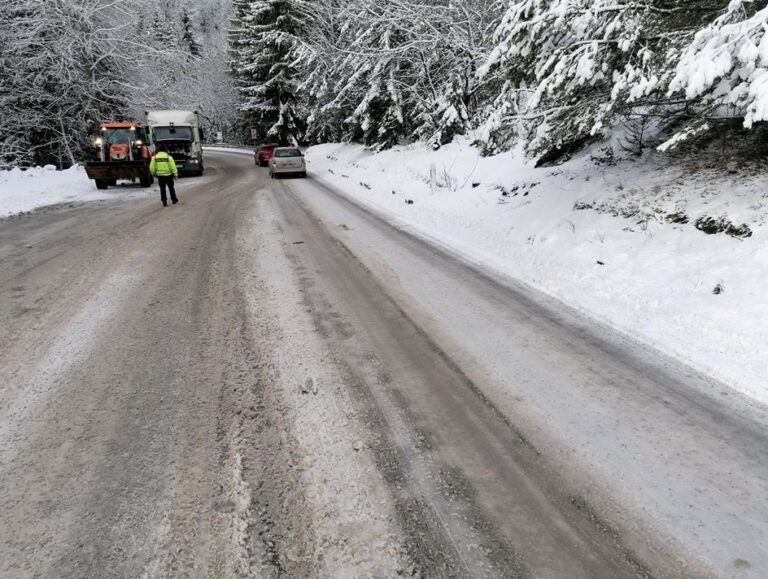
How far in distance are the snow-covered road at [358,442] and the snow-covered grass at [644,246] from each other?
539mm

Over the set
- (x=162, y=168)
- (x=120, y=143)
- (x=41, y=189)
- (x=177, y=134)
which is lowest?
(x=41, y=189)

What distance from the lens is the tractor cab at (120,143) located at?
61.2 feet

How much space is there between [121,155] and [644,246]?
779 inches

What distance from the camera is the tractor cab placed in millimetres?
18656

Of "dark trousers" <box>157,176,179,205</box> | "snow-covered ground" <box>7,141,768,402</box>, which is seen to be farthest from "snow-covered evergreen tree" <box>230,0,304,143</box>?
"snow-covered ground" <box>7,141,768,402</box>

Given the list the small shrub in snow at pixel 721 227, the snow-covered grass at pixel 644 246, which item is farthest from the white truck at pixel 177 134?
the small shrub in snow at pixel 721 227

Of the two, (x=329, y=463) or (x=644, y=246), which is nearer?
(x=329, y=463)

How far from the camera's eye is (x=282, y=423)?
3070mm

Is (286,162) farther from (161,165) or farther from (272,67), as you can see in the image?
(272,67)

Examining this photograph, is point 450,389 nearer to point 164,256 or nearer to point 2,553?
point 2,553

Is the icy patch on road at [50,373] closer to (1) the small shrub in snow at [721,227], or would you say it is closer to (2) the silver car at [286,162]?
(1) the small shrub in snow at [721,227]

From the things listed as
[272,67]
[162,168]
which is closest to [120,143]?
[162,168]

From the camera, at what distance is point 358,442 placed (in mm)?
2895

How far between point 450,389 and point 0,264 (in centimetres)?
761
